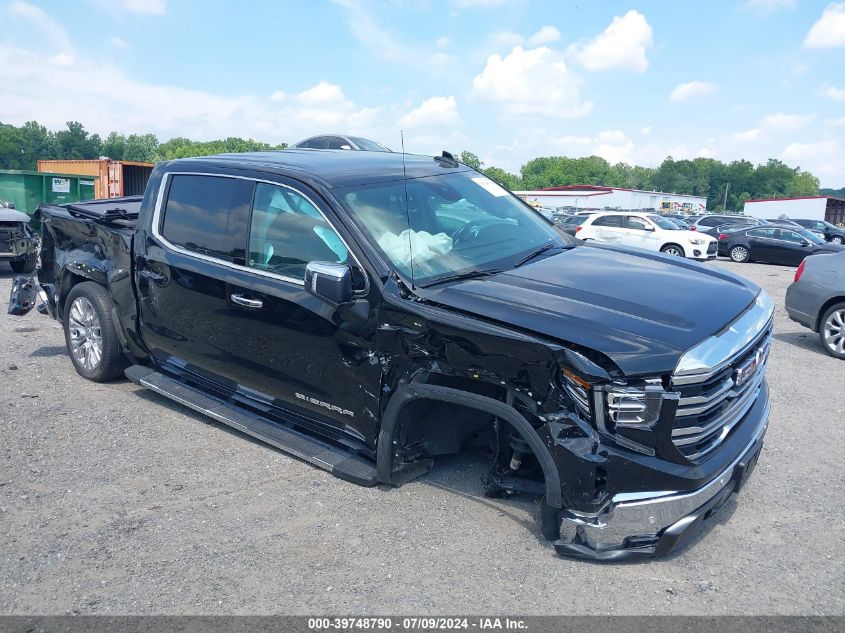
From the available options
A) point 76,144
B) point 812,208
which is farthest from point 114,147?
point 812,208

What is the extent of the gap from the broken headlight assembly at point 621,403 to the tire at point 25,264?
12.1m

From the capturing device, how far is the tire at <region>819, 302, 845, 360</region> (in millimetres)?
7863

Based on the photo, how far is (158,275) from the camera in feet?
16.3

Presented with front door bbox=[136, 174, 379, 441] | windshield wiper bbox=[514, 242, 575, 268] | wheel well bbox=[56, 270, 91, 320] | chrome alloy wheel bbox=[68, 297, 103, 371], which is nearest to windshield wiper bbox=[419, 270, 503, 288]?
windshield wiper bbox=[514, 242, 575, 268]

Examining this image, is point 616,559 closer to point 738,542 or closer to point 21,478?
point 738,542

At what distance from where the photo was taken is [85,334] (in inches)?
234

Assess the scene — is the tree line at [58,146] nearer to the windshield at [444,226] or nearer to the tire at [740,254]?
the tire at [740,254]

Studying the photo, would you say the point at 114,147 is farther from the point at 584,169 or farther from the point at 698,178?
the point at 698,178

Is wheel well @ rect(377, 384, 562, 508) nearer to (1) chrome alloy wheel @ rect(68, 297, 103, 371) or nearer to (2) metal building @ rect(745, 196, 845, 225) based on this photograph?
(1) chrome alloy wheel @ rect(68, 297, 103, 371)

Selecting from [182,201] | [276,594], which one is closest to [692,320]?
[276,594]

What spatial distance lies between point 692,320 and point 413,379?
135cm

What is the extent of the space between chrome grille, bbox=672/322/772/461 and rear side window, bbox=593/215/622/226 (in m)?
18.6

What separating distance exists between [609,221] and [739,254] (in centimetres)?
470

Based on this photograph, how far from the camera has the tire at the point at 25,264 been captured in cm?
1249
